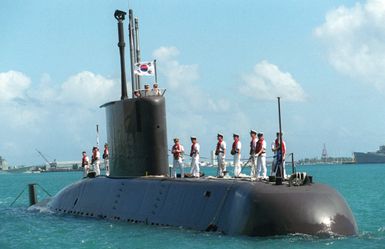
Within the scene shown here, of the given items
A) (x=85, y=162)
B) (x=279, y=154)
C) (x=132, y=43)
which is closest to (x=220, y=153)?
(x=279, y=154)

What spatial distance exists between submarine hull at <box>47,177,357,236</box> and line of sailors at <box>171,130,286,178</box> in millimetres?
1408

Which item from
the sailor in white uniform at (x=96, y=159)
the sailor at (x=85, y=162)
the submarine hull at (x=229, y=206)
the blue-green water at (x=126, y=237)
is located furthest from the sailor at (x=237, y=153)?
the sailor at (x=85, y=162)

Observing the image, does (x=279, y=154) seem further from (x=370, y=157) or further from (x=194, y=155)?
(x=370, y=157)

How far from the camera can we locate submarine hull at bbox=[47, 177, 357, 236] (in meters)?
13.5

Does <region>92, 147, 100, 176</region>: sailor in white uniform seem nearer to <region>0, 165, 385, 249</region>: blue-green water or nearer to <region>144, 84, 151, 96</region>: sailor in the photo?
<region>0, 165, 385, 249</region>: blue-green water

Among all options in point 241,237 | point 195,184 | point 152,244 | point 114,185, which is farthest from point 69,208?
point 241,237

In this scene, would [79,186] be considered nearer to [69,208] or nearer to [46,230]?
[69,208]

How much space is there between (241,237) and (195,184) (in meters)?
3.06

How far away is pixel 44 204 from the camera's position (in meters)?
24.4

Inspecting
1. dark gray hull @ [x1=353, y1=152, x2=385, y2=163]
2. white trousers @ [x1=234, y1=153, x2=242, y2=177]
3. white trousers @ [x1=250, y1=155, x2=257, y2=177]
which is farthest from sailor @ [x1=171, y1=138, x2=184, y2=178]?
dark gray hull @ [x1=353, y1=152, x2=385, y2=163]

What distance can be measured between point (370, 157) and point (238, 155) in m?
178

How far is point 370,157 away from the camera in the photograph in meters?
190

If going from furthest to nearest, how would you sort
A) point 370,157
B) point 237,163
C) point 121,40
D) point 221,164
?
point 370,157
point 121,40
point 221,164
point 237,163

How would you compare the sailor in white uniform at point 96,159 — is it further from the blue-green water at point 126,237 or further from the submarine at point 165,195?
the blue-green water at point 126,237
